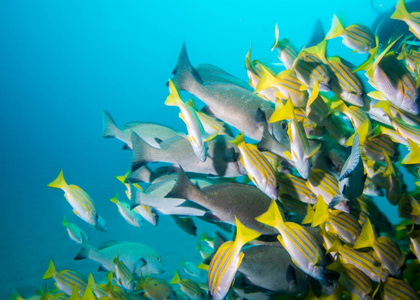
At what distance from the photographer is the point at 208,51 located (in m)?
83.1

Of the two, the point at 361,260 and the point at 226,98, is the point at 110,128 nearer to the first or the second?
the point at 226,98

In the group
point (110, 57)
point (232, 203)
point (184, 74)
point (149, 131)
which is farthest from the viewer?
point (110, 57)

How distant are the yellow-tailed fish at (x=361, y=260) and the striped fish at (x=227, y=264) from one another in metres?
0.83

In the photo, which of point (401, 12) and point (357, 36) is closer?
point (401, 12)

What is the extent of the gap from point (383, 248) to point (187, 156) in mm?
1549

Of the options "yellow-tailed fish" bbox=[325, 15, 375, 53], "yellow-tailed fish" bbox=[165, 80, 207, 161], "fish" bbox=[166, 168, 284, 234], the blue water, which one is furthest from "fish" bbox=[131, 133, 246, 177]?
the blue water

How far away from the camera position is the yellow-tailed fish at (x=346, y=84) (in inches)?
71.3

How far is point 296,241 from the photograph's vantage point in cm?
153

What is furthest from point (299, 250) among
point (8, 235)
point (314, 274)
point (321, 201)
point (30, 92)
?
point (30, 92)

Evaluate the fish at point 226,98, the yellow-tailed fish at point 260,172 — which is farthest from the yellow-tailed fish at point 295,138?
the fish at point 226,98

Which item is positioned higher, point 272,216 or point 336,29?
Answer: point 336,29

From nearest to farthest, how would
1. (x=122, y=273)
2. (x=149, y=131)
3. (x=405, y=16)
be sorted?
(x=405, y=16) → (x=149, y=131) → (x=122, y=273)

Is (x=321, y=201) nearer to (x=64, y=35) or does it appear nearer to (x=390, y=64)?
(x=390, y=64)

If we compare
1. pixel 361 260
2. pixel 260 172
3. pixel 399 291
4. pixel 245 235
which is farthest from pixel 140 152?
pixel 399 291
